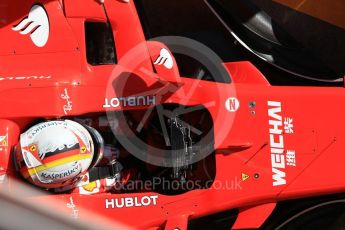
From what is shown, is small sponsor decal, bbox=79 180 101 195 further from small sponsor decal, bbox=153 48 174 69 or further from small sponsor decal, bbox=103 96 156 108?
small sponsor decal, bbox=153 48 174 69

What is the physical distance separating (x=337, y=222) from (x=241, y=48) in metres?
1.43

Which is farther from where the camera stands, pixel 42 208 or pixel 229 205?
pixel 229 205

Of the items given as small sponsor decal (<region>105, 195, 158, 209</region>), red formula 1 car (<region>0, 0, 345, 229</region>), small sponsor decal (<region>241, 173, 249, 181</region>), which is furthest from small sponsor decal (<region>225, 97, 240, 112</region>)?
small sponsor decal (<region>105, 195, 158, 209</region>)

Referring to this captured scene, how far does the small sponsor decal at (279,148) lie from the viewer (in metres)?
3.05

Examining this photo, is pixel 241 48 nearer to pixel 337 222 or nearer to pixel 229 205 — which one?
pixel 229 205

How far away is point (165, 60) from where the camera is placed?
3.06 metres

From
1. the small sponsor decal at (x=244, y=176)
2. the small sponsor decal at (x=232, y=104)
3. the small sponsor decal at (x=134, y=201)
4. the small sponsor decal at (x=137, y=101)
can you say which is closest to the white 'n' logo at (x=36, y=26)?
the small sponsor decal at (x=137, y=101)

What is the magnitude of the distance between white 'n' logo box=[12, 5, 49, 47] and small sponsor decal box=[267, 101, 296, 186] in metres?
1.46

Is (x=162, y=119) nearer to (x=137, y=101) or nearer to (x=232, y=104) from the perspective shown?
(x=137, y=101)

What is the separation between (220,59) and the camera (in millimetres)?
3318

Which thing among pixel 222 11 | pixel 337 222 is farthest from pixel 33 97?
pixel 337 222

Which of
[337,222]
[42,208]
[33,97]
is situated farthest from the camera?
[337,222]

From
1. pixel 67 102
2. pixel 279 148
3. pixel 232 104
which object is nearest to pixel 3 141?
pixel 67 102

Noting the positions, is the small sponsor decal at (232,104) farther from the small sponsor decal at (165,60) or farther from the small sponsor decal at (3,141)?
the small sponsor decal at (3,141)
